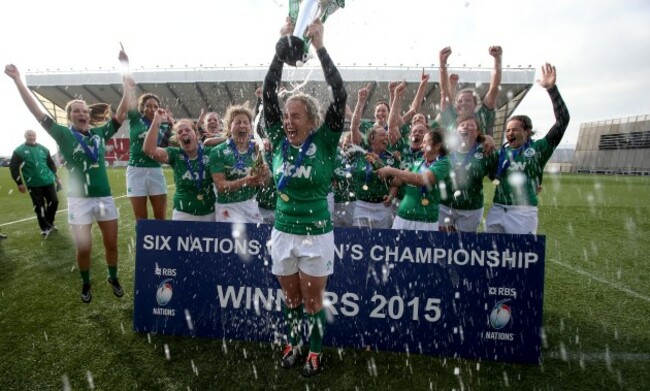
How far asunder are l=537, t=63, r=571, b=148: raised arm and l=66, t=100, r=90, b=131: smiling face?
4830 mm

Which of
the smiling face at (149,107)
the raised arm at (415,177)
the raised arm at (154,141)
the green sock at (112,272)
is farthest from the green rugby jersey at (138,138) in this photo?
the raised arm at (415,177)

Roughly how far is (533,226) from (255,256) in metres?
2.78

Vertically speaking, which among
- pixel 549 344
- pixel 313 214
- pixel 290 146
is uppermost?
pixel 290 146

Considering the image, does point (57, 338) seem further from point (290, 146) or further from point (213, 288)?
point (290, 146)

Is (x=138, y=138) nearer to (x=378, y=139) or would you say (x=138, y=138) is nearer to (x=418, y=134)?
(x=378, y=139)

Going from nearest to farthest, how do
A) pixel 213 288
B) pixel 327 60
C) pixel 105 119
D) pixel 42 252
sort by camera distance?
pixel 327 60
pixel 213 288
pixel 105 119
pixel 42 252

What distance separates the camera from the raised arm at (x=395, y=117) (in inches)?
195

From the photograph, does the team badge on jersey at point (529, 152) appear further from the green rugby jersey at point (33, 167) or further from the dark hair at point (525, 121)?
the green rugby jersey at point (33, 167)

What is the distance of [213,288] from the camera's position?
372 cm

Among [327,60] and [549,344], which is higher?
[327,60]

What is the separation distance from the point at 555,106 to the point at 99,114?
5.25 m

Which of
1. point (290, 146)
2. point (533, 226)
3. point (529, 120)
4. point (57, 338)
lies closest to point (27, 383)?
point (57, 338)

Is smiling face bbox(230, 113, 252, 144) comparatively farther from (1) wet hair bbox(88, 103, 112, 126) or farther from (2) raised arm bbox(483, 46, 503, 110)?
(2) raised arm bbox(483, 46, 503, 110)

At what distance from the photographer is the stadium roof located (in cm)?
3403
